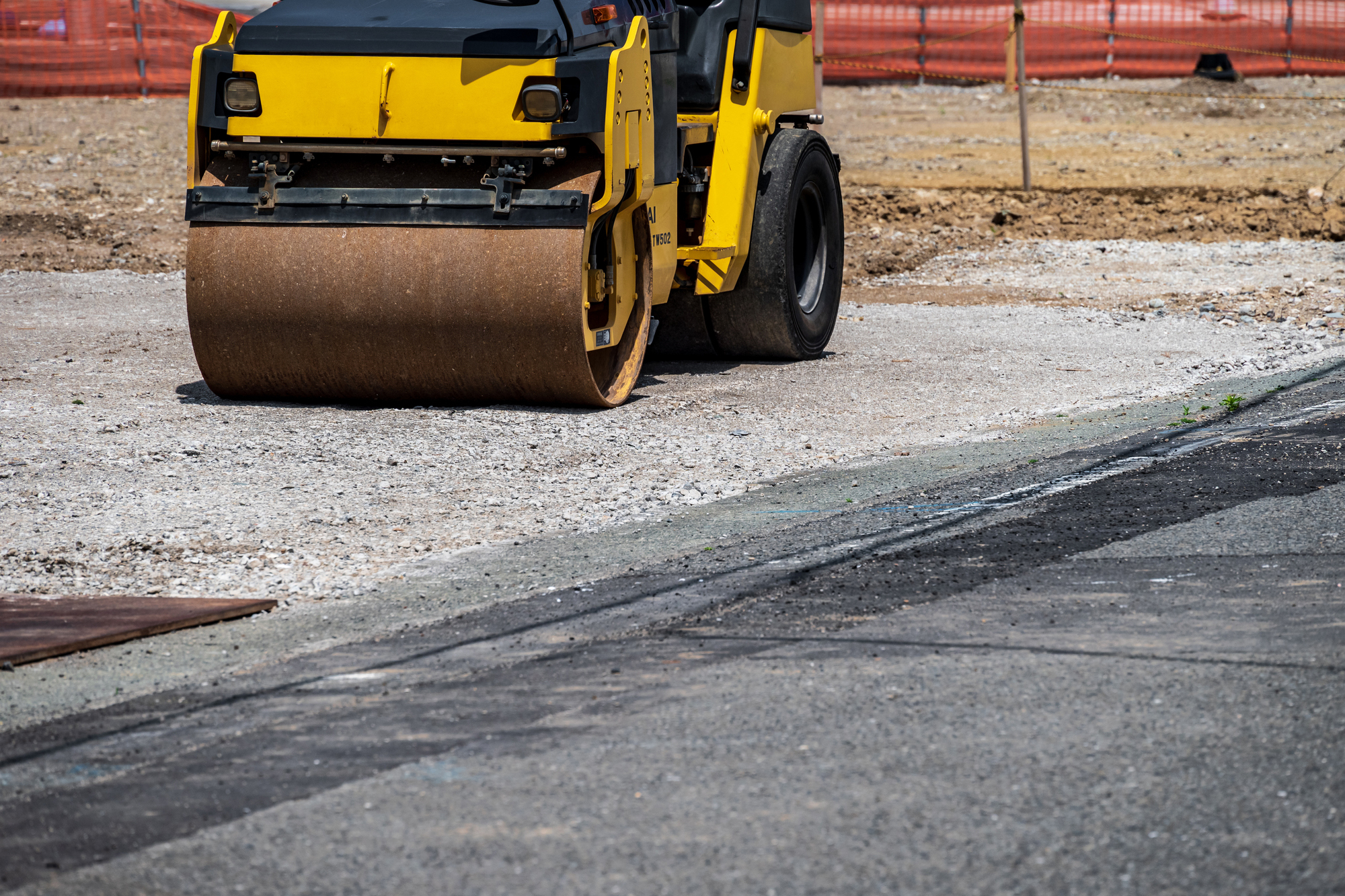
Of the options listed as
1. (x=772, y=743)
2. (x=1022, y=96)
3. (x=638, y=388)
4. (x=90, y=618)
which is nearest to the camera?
(x=772, y=743)

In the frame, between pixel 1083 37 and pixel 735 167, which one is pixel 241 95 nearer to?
pixel 735 167

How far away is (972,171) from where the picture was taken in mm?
20125

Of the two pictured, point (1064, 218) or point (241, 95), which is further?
point (1064, 218)

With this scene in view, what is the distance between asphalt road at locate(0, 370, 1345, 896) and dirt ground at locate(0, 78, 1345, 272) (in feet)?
29.3

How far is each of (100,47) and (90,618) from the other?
21967mm

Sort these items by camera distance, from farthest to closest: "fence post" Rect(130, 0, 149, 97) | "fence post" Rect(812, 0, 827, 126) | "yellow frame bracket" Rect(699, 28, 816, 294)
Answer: "fence post" Rect(130, 0, 149, 97) → "fence post" Rect(812, 0, 827, 126) → "yellow frame bracket" Rect(699, 28, 816, 294)

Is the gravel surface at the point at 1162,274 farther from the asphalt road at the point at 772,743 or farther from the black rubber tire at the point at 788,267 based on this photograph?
the asphalt road at the point at 772,743

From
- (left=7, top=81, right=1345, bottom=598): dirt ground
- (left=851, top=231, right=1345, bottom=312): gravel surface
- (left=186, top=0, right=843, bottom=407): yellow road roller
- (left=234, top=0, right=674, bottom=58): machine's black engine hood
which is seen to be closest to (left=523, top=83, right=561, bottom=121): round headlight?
(left=186, top=0, right=843, bottom=407): yellow road roller

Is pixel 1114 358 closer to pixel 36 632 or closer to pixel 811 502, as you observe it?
pixel 811 502

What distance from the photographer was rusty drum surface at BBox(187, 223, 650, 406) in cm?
774

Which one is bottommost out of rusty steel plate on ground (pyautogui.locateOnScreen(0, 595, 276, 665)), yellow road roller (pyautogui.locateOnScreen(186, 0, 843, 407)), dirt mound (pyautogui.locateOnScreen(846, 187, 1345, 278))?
rusty steel plate on ground (pyautogui.locateOnScreen(0, 595, 276, 665))

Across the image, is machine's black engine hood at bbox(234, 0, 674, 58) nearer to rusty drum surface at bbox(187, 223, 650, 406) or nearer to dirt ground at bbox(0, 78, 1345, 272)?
rusty drum surface at bbox(187, 223, 650, 406)

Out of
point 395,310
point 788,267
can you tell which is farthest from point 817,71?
point 395,310

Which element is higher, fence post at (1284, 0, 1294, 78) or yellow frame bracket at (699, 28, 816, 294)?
fence post at (1284, 0, 1294, 78)
